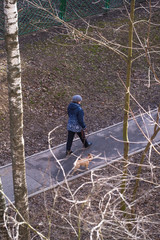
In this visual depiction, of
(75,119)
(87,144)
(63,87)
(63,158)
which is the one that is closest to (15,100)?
(75,119)

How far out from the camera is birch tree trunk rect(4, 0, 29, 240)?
464cm

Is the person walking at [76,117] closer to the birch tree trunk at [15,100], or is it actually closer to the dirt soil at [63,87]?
the dirt soil at [63,87]

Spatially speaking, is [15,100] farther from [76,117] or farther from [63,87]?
[63,87]

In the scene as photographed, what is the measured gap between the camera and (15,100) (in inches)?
197

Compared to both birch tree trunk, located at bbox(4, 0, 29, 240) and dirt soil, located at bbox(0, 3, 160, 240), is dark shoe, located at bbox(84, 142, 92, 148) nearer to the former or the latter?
dirt soil, located at bbox(0, 3, 160, 240)

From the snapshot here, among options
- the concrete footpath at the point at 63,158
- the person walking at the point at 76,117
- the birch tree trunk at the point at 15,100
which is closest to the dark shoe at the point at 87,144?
the concrete footpath at the point at 63,158

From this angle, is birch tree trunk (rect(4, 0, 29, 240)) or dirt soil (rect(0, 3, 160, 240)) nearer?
birch tree trunk (rect(4, 0, 29, 240))

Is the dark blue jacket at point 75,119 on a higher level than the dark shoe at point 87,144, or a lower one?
higher

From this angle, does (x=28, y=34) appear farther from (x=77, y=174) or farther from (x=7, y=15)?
(x=7, y=15)

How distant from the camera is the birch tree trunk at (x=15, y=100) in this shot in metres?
4.64

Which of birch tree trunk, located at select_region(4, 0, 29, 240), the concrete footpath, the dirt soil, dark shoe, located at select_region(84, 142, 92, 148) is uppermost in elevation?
birch tree trunk, located at select_region(4, 0, 29, 240)

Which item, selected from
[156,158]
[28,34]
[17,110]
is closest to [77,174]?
[156,158]

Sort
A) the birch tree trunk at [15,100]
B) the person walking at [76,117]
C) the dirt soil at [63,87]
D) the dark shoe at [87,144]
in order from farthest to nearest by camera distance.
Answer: the dirt soil at [63,87]
the dark shoe at [87,144]
the person walking at [76,117]
the birch tree trunk at [15,100]

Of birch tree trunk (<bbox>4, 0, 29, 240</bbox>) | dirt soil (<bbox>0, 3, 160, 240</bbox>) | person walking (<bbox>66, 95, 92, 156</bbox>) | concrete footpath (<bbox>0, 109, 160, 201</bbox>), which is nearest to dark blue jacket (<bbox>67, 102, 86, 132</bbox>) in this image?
person walking (<bbox>66, 95, 92, 156</bbox>)
